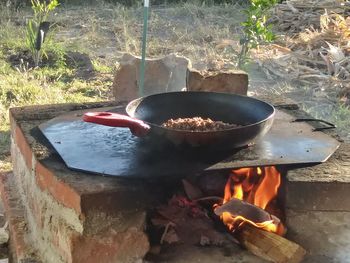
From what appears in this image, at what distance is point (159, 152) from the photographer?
2.46 metres

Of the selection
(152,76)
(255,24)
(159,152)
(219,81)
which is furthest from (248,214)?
(255,24)

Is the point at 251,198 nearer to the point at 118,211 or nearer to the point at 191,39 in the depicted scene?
the point at 118,211

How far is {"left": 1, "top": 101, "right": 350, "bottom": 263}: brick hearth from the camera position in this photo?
2.22 m

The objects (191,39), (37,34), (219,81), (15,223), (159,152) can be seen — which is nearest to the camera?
(159,152)

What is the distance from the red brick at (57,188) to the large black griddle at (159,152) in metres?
0.09

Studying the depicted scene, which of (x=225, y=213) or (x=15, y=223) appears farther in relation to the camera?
(x=15, y=223)

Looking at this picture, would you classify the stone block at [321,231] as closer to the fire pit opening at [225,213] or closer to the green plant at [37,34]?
the fire pit opening at [225,213]

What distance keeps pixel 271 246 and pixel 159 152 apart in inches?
22.5

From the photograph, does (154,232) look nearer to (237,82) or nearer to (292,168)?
(292,168)

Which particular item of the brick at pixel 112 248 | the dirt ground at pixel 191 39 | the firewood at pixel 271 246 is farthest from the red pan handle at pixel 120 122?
the dirt ground at pixel 191 39

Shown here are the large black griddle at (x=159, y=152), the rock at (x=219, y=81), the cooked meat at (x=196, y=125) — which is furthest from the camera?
the rock at (x=219, y=81)

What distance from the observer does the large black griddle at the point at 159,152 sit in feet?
7.58

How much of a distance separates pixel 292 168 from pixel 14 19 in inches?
328

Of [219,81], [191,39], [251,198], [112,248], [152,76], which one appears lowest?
[191,39]
